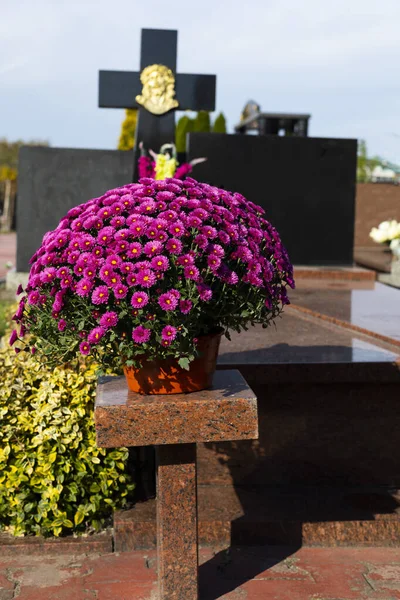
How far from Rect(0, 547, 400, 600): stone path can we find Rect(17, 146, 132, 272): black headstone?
21.2ft

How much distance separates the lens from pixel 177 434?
2584 mm

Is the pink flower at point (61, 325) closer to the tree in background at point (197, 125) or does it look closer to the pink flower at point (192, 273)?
the pink flower at point (192, 273)

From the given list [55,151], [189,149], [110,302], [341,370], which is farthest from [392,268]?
[110,302]

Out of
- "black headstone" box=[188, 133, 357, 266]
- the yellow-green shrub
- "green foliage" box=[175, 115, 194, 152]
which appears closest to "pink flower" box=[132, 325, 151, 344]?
the yellow-green shrub

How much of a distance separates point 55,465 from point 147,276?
129 centimetres

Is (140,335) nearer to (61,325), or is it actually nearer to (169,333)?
(169,333)

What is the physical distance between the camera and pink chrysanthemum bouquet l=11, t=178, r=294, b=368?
244 cm

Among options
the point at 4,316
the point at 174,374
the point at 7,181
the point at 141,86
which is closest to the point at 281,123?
the point at 141,86

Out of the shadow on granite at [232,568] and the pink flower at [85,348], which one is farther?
the shadow on granite at [232,568]

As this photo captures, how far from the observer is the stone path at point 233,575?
2.93m

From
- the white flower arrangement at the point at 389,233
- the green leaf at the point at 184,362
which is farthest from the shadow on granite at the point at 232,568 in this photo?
the white flower arrangement at the point at 389,233

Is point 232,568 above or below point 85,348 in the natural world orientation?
below

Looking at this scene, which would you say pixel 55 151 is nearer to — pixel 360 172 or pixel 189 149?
pixel 189 149

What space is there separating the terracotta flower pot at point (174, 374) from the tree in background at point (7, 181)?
3208cm
